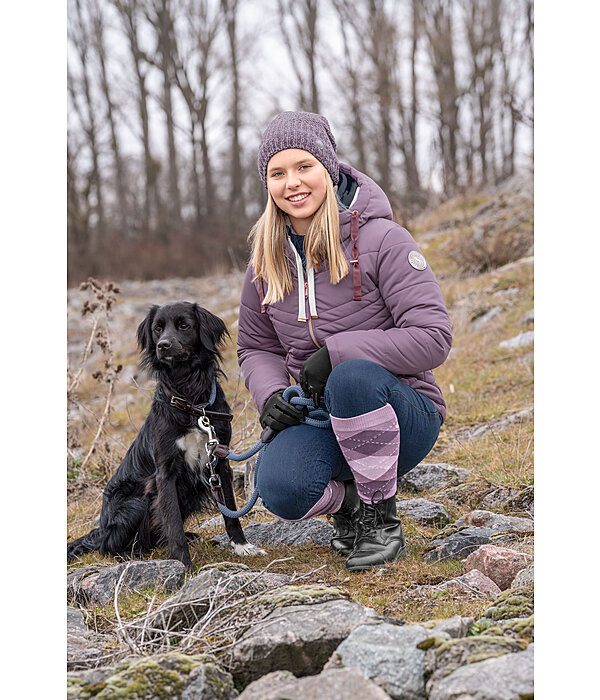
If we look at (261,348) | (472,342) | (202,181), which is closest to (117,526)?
(261,348)

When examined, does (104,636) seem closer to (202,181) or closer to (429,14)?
(429,14)

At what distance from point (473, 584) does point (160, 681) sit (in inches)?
37.8

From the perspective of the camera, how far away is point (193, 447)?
103 inches

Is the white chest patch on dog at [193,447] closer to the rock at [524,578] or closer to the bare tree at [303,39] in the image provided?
the rock at [524,578]

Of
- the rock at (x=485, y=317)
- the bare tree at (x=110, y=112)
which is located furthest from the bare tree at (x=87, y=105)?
the rock at (x=485, y=317)

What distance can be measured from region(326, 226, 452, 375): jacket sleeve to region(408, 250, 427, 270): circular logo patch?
0.01 meters

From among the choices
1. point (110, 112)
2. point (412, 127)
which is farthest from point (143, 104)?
point (412, 127)

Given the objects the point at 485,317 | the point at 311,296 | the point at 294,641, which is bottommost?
the point at 294,641

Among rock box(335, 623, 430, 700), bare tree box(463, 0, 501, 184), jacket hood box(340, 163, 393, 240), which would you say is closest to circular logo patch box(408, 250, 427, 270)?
jacket hood box(340, 163, 393, 240)

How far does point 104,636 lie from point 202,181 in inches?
614

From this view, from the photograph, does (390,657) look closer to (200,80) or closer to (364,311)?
(364,311)

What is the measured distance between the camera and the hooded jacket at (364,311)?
2168mm

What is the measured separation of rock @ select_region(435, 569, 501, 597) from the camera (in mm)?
1912

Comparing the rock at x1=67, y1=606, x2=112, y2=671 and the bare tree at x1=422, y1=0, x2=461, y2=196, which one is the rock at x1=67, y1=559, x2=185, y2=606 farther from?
the bare tree at x1=422, y1=0, x2=461, y2=196
